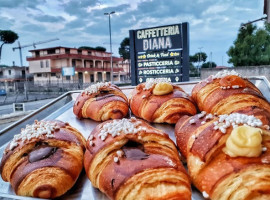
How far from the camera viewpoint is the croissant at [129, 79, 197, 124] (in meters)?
2.23

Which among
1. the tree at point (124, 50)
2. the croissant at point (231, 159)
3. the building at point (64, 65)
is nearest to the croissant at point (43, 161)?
the croissant at point (231, 159)

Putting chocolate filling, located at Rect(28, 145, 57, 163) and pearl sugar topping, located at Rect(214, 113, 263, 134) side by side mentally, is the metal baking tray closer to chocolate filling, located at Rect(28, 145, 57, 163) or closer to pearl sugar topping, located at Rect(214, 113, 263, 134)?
chocolate filling, located at Rect(28, 145, 57, 163)

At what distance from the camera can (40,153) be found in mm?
1414

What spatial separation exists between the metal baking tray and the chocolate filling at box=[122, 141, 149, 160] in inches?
12.3

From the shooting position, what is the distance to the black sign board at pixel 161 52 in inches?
256

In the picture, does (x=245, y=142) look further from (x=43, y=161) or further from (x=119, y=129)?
(x=43, y=161)

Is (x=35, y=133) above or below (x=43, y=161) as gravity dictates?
above

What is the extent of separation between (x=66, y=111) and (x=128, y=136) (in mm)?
2073

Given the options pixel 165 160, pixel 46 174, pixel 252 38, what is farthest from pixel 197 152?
pixel 252 38

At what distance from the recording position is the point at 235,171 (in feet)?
3.67

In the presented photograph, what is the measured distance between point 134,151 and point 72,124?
1540 millimetres

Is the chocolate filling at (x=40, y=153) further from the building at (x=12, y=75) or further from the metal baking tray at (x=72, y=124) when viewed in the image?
the building at (x=12, y=75)

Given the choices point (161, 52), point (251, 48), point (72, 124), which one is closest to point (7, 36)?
point (251, 48)

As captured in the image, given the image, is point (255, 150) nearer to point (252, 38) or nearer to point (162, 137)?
point (162, 137)
